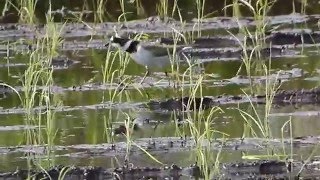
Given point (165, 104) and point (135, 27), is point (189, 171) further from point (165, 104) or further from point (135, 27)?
point (135, 27)

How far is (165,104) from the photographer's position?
7094 mm

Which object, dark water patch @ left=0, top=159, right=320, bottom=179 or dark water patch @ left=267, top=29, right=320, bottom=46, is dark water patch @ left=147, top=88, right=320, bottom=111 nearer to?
dark water patch @ left=0, top=159, right=320, bottom=179

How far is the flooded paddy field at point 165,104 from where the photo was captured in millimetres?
5441

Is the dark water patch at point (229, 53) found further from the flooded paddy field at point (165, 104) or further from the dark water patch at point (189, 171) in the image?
the dark water patch at point (189, 171)

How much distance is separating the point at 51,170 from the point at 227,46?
4794 millimetres

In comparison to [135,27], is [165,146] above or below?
below

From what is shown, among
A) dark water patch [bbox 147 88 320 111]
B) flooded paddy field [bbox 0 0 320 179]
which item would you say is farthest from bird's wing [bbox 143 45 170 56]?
dark water patch [bbox 147 88 320 111]

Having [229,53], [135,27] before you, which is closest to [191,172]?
[229,53]

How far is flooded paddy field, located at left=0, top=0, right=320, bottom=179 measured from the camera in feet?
17.9

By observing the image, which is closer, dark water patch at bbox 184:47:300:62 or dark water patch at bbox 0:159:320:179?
dark water patch at bbox 0:159:320:179

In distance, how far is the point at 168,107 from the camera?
706 centimetres

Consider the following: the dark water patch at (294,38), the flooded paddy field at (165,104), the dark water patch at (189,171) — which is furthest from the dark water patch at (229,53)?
the dark water patch at (189,171)

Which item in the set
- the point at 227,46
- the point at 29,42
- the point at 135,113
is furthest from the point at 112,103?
→ the point at 29,42

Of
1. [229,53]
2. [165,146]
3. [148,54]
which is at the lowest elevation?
[165,146]
